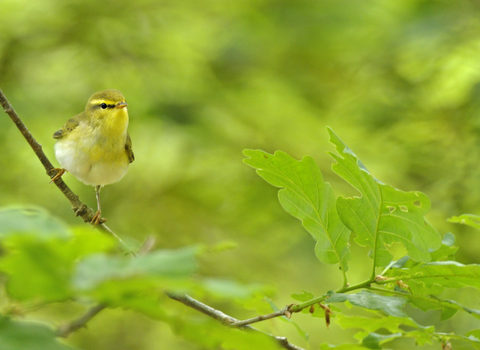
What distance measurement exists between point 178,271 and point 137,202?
439 cm

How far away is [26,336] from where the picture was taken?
62 centimetres

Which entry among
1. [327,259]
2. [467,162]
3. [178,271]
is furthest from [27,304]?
[467,162]

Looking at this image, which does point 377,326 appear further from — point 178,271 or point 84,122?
point 84,122

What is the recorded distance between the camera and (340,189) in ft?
14.5

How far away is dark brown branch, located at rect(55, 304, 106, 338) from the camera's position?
60 centimetres

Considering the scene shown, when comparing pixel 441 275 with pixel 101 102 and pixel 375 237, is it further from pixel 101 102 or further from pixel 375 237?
pixel 101 102

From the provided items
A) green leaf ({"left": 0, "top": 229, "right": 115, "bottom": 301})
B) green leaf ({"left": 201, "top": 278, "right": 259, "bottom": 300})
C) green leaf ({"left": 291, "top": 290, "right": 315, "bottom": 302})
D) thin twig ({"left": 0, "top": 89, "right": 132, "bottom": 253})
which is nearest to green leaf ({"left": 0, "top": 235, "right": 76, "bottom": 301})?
green leaf ({"left": 0, "top": 229, "right": 115, "bottom": 301})

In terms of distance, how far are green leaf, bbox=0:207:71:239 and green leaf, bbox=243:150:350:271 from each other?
806mm

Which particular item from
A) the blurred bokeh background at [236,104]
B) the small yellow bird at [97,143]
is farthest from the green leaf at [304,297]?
the blurred bokeh background at [236,104]

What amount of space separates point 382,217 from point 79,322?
937 millimetres

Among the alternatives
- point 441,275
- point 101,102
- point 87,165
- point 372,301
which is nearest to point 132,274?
point 372,301

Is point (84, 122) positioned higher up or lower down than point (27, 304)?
higher up

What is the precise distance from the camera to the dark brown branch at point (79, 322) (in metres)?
0.60

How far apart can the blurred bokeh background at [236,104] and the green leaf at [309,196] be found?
2.70 m
